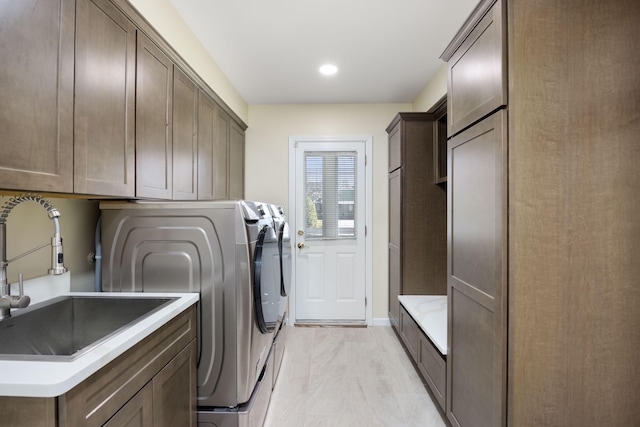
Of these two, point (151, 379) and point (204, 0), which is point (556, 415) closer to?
point (151, 379)

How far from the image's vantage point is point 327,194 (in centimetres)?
374

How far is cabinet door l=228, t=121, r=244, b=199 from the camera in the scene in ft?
10.4

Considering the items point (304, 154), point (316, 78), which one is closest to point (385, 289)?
point (304, 154)

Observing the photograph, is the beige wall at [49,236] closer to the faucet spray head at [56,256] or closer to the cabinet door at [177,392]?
the faucet spray head at [56,256]

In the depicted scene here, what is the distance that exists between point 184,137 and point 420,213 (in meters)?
2.10

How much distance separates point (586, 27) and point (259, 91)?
2.74 m

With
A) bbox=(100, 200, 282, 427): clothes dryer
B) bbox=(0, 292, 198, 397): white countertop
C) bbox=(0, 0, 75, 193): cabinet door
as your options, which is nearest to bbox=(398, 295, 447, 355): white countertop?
bbox=(100, 200, 282, 427): clothes dryer

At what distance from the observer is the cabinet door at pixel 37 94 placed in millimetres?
902

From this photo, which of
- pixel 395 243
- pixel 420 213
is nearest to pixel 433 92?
pixel 420 213

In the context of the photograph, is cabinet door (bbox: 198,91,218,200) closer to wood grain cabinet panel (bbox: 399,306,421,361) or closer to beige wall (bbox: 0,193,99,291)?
beige wall (bbox: 0,193,99,291)

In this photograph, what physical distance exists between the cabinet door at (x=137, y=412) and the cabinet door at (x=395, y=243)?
233 centimetres

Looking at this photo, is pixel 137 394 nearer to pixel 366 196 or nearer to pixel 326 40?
pixel 326 40

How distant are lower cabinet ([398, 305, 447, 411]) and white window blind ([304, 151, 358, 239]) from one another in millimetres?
1221

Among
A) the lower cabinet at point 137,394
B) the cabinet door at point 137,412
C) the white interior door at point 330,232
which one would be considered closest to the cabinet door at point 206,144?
the lower cabinet at point 137,394
